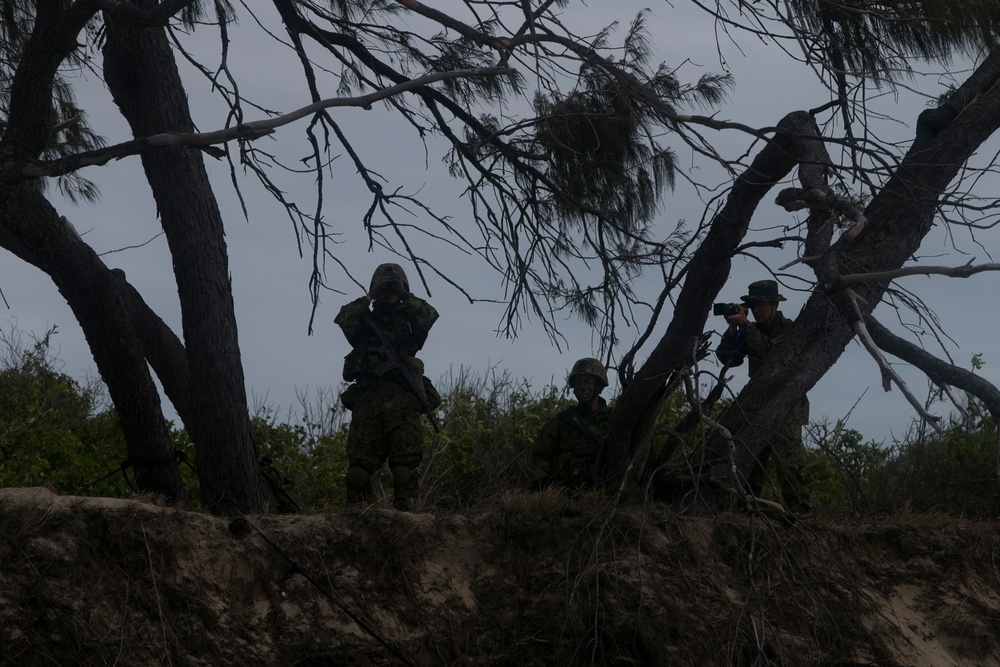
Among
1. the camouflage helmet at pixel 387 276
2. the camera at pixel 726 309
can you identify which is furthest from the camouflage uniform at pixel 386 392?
the camera at pixel 726 309

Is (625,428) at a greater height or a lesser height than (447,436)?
lesser

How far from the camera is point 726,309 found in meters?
6.54

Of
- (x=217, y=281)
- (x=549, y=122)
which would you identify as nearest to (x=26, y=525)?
(x=217, y=281)

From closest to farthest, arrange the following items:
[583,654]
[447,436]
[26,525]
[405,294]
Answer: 1. [26,525]
2. [583,654]
3. [405,294]
4. [447,436]

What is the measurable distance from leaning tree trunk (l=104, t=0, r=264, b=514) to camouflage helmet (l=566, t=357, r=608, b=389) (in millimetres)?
2315

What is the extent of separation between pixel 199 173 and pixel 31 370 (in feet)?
17.8

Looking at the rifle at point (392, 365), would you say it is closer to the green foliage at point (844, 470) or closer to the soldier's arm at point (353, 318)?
the soldier's arm at point (353, 318)

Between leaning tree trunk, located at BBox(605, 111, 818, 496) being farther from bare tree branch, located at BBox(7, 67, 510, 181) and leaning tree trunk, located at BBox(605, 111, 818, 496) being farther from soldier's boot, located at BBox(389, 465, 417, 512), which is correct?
bare tree branch, located at BBox(7, 67, 510, 181)

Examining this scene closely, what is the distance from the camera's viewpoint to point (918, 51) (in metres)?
5.74

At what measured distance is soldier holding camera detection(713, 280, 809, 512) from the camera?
6676mm

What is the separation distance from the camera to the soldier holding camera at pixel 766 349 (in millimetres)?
6676

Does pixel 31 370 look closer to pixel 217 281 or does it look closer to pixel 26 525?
pixel 217 281

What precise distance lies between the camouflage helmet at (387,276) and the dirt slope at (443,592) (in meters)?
1.75

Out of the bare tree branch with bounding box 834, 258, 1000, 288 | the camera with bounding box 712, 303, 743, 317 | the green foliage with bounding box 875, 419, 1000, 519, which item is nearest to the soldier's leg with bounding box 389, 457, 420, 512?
the camera with bounding box 712, 303, 743, 317
